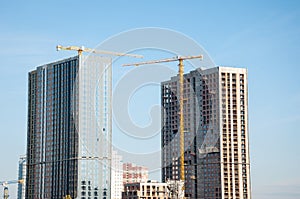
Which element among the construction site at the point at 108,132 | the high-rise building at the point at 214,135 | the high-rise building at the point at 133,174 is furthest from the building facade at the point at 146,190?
the high-rise building at the point at 133,174

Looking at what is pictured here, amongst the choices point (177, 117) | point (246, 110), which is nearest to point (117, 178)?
point (177, 117)

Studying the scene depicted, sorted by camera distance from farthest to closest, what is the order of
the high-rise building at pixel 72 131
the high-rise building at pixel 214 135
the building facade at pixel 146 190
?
the building facade at pixel 146 190
the high-rise building at pixel 214 135
the high-rise building at pixel 72 131

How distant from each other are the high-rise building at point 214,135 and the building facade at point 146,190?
151 inches

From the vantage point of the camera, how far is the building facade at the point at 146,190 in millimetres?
113438

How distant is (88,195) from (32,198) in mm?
15222

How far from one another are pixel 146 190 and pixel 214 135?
56.1 ft

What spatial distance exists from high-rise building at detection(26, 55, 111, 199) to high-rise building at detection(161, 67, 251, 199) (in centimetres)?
1838

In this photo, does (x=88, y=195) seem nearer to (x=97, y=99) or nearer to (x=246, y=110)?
(x=97, y=99)

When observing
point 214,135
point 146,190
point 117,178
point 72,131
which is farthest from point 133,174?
point 72,131

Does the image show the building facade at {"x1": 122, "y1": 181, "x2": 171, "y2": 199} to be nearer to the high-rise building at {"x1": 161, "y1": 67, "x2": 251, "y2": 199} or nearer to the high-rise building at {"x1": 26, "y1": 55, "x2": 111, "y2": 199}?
the high-rise building at {"x1": 161, "y1": 67, "x2": 251, "y2": 199}

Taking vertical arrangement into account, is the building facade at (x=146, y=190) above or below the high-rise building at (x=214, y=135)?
below

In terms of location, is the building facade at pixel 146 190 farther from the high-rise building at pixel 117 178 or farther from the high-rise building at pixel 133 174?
the high-rise building at pixel 133 174

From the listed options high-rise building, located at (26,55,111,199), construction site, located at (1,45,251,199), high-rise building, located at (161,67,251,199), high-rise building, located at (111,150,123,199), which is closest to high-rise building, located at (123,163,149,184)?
high-rise building, located at (111,150,123,199)

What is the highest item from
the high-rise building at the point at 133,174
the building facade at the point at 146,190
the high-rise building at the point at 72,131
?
the high-rise building at the point at 72,131
